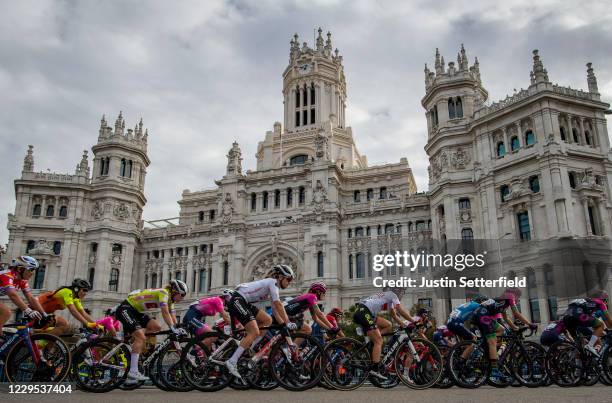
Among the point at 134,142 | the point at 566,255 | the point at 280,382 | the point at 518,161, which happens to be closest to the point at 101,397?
the point at 280,382

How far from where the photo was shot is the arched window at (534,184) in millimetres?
38844

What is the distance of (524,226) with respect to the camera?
3869 cm

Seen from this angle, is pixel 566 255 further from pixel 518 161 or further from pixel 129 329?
pixel 129 329

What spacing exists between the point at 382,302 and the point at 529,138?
3235 cm

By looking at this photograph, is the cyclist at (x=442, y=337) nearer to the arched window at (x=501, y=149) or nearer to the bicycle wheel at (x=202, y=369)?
the bicycle wheel at (x=202, y=369)

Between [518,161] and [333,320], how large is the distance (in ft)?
96.0

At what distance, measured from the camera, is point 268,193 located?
174 ft

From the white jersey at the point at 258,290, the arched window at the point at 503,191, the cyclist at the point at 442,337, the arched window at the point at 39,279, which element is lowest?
the cyclist at the point at 442,337

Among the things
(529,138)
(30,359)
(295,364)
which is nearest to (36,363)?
(30,359)

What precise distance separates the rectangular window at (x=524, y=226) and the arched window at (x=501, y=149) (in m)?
5.48

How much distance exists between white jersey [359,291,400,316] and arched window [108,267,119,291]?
4443 centimetres

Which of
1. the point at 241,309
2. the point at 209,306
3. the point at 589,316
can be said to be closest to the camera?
the point at 241,309

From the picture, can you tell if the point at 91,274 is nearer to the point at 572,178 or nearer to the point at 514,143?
the point at 514,143

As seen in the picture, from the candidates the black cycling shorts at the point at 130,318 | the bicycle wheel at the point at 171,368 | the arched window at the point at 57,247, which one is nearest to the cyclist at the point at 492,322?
the bicycle wheel at the point at 171,368
